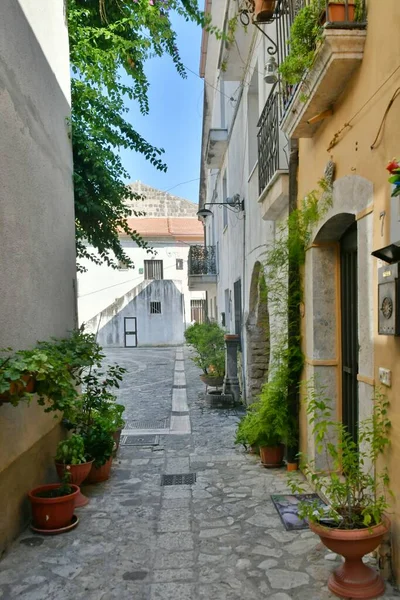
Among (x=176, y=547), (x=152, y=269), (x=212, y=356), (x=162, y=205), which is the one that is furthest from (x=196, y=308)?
(x=176, y=547)

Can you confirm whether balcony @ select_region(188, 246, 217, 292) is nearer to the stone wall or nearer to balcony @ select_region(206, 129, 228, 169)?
balcony @ select_region(206, 129, 228, 169)

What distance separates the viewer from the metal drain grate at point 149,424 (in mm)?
8359

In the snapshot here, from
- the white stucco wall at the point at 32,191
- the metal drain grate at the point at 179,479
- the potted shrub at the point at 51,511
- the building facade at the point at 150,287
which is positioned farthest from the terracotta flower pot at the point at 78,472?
the building facade at the point at 150,287

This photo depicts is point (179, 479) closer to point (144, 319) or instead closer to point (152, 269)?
point (144, 319)

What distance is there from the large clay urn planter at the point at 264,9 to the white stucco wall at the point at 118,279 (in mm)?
28356

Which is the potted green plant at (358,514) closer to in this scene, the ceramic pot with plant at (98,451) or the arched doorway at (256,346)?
the ceramic pot with plant at (98,451)

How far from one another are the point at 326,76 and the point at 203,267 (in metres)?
15.4

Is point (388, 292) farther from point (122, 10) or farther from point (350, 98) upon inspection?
point (122, 10)

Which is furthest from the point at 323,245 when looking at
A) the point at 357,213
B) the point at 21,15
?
the point at 21,15

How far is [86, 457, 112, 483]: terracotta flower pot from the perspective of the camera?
5.47 metres

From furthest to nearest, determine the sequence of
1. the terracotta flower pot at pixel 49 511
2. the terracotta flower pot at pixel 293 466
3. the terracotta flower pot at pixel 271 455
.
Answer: the terracotta flower pot at pixel 271 455, the terracotta flower pot at pixel 293 466, the terracotta flower pot at pixel 49 511

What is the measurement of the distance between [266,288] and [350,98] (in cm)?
274

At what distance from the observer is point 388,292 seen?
3074 mm

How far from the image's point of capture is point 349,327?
472cm
